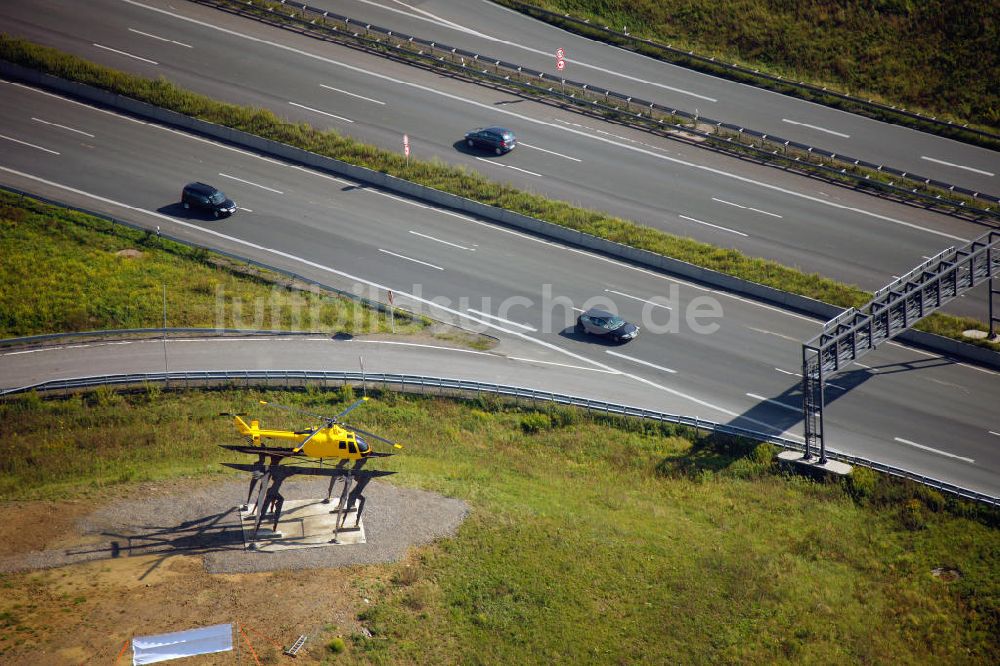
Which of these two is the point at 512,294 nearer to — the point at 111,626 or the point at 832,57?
the point at 111,626

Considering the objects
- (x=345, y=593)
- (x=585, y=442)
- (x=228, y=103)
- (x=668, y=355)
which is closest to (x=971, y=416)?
(x=668, y=355)

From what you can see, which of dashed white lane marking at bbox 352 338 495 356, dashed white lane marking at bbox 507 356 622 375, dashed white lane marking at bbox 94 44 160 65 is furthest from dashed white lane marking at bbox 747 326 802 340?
dashed white lane marking at bbox 94 44 160 65

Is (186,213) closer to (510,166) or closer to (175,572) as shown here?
(510,166)

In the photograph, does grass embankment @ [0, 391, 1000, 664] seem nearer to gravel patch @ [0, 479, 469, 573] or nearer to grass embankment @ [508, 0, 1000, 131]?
gravel patch @ [0, 479, 469, 573]

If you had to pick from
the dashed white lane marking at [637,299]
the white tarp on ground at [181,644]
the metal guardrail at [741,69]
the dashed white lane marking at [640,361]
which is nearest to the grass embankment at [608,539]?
the white tarp on ground at [181,644]

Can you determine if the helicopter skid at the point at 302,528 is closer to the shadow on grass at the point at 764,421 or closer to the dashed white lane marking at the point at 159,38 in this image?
the shadow on grass at the point at 764,421
